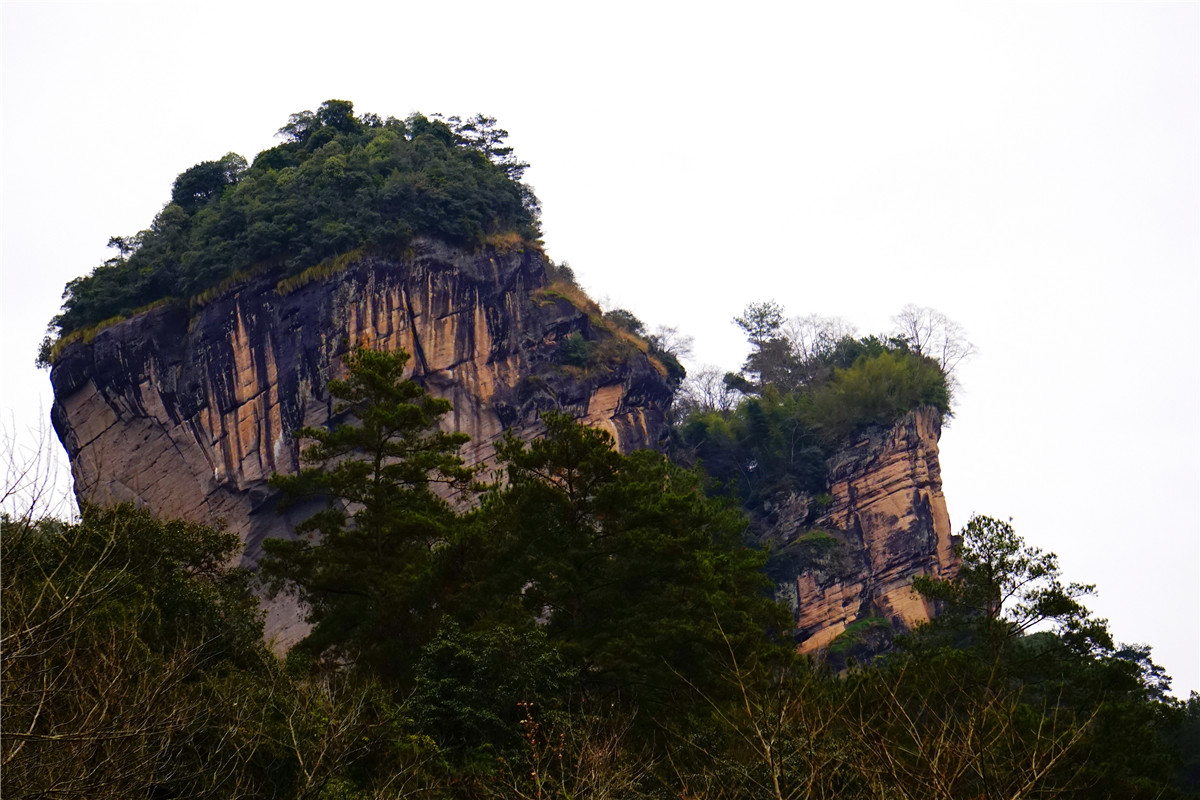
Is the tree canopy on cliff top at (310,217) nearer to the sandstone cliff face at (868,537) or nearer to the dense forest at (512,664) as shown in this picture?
the sandstone cliff face at (868,537)

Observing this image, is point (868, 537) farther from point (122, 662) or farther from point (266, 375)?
point (122, 662)

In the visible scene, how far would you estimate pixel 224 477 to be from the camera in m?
44.8

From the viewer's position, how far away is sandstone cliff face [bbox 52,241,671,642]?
4478 cm

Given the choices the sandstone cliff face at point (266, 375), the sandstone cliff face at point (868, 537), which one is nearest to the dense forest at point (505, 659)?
the sandstone cliff face at point (266, 375)

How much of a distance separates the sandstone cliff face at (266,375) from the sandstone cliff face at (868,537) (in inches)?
431

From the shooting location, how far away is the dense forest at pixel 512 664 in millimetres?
10984

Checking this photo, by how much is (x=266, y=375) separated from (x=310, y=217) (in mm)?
6062

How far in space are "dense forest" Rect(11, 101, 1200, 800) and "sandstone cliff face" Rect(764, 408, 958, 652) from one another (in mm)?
16397

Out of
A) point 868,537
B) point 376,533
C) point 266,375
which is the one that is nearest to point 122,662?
point 376,533

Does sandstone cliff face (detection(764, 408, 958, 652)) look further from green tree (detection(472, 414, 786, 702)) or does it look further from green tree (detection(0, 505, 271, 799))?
green tree (detection(0, 505, 271, 799))

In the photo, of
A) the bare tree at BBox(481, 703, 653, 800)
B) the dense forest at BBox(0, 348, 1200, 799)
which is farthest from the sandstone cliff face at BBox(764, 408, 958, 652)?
the bare tree at BBox(481, 703, 653, 800)

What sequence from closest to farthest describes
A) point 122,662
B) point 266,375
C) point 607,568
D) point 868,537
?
point 122,662, point 607,568, point 266,375, point 868,537

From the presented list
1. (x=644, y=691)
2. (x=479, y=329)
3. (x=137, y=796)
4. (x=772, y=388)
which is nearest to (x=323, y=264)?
(x=479, y=329)

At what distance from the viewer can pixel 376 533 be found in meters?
23.4
